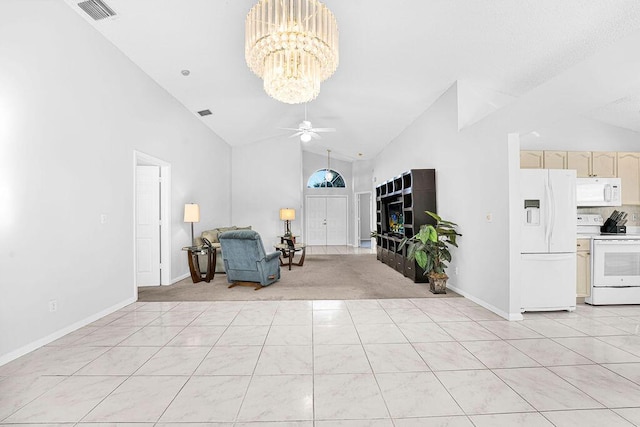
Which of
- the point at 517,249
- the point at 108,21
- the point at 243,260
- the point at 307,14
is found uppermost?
the point at 108,21

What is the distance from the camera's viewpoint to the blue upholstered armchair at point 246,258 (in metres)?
4.66

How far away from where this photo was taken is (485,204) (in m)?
3.87

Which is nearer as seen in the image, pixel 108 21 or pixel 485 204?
pixel 108 21

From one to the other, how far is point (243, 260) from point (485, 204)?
3.57 meters

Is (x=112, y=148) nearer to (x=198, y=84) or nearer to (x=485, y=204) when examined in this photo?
(x=198, y=84)

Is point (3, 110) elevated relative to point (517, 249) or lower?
elevated

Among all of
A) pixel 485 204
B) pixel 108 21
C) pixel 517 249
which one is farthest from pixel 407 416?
pixel 108 21

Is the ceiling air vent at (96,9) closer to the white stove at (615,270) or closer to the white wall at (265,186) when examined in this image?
the white wall at (265,186)

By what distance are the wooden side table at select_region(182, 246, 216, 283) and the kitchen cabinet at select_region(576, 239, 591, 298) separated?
18.1 feet

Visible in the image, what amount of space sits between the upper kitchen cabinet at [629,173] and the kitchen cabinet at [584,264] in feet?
3.56

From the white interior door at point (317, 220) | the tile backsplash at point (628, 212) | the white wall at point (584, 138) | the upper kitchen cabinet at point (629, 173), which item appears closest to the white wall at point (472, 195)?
the white wall at point (584, 138)

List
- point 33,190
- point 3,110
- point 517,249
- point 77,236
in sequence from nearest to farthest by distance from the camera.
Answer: point 3,110
point 33,190
point 77,236
point 517,249

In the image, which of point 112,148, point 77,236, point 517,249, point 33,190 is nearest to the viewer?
point 33,190

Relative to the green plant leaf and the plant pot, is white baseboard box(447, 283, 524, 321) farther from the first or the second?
the green plant leaf
